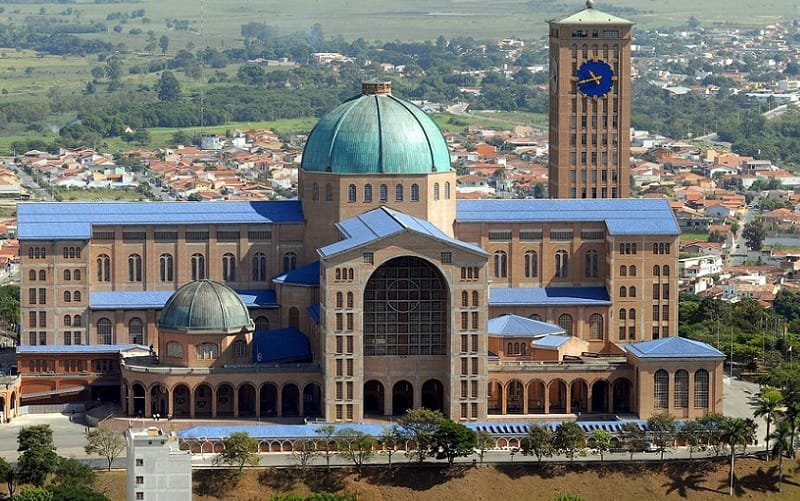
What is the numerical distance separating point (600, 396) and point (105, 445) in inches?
1108

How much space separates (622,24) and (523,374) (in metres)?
29.6

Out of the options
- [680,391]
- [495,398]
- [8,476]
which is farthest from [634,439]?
[8,476]

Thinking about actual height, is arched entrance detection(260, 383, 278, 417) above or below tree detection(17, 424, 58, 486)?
above

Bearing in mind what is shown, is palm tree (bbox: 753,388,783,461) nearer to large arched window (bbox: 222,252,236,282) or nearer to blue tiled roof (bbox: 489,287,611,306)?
blue tiled roof (bbox: 489,287,611,306)

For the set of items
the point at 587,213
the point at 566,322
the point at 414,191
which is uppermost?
the point at 414,191

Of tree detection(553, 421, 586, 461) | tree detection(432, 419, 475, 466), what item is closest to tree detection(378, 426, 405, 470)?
tree detection(432, 419, 475, 466)

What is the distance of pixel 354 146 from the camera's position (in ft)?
463

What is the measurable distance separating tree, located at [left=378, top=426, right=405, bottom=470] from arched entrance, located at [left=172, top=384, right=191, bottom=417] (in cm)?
1180

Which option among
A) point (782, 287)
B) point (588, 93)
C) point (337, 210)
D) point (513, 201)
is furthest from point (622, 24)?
point (782, 287)

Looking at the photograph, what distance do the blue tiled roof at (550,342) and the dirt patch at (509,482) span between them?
39.7 feet

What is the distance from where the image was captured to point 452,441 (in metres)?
126

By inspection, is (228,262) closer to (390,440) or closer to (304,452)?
(304,452)

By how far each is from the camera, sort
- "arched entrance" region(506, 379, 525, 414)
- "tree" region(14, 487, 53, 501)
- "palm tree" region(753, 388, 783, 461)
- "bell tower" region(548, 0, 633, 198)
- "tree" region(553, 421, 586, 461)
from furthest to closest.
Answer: "bell tower" region(548, 0, 633, 198) < "arched entrance" region(506, 379, 525, 414) < "palm tree" region(753, 388, 783, 461) < "tree" region(553, 421, 586, 461) < "tree" region(14, 487, 53, 501)

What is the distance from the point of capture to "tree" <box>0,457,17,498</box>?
400 feet
